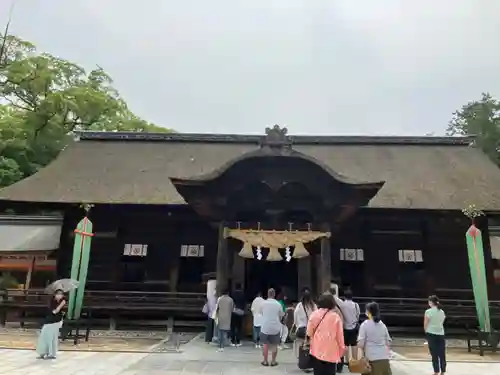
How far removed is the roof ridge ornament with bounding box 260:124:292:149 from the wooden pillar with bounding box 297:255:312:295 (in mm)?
4069

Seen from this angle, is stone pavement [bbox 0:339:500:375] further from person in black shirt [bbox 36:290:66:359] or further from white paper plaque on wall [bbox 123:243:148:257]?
white paper plaque on wall [bbox 123:243:148:257]

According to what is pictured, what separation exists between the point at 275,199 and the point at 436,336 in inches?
224

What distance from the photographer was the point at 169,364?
845 cm

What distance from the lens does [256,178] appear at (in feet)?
38.5

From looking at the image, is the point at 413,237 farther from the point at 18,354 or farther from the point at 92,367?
the point at 18,354

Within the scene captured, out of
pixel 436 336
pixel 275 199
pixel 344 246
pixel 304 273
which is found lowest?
pixel 436 336

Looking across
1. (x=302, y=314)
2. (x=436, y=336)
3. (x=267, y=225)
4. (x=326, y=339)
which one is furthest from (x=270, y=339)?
(x=267, y=225)

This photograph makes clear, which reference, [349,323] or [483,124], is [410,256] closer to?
[349,323]

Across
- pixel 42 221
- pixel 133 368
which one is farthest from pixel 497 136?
pixel 133 368

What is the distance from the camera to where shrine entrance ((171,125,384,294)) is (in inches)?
444

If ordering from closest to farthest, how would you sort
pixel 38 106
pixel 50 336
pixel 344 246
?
1. pixel 50 336
2. pixel 344 246
3. pixel 38 106

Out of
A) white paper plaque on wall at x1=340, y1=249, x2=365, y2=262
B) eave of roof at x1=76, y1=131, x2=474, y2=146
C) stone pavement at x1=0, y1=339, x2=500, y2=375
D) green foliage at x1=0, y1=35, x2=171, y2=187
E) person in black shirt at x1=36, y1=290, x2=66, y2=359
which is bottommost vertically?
stone pavement at x1=0, y1=339, x2=500, y2=375

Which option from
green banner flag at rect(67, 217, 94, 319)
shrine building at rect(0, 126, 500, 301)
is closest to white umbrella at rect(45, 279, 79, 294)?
green banner flag at rect(67, 217, 94, 319)

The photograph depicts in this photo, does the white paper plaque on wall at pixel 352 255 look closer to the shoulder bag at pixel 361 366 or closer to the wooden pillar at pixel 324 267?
the wooden pillar at pixel 324 267
